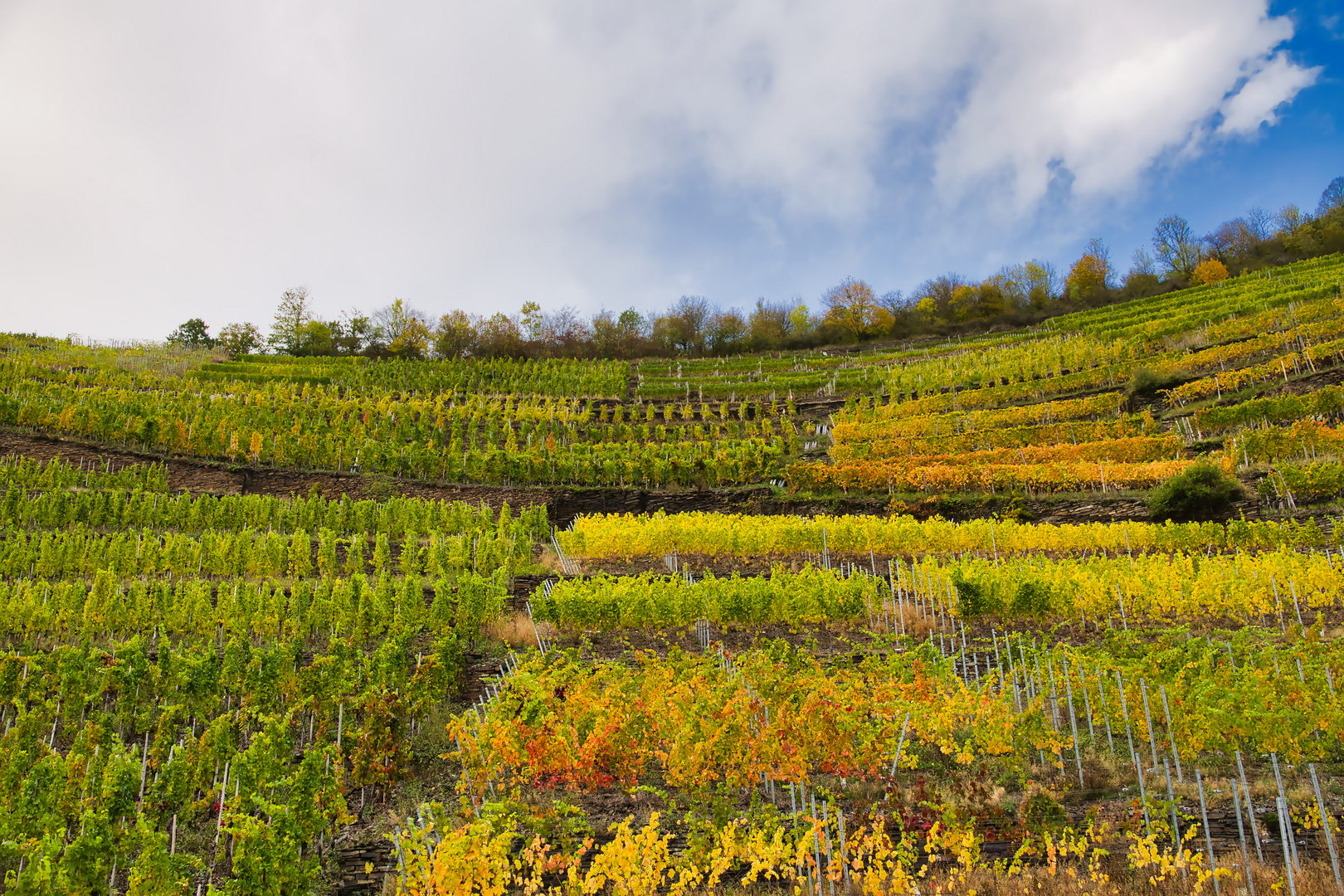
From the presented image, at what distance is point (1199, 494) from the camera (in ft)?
51.9

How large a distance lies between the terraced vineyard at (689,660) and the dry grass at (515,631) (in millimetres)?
52

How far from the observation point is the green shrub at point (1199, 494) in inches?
623

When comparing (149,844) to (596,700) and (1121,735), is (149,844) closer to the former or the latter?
(596,700)

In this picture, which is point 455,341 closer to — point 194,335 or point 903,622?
point 194,335

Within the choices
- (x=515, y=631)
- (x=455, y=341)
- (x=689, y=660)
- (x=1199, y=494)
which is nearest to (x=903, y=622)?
(x=689, y=660)

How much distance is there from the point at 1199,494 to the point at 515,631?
16341 mm

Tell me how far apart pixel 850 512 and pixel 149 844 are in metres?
19.7

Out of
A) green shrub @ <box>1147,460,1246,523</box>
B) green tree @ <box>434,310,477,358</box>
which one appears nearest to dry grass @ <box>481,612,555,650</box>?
green shrub @ <box>1147,460,1246,523</box>

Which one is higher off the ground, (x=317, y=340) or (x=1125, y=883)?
(x=317, y=340)

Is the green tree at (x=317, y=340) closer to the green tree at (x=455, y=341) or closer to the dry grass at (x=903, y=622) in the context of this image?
the green tree at (x=455, y=341)

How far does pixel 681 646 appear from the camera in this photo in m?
11.2

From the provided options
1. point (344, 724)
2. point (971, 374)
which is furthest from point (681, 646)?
point (971, 374)

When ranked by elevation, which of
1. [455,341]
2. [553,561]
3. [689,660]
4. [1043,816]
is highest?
[455,341]

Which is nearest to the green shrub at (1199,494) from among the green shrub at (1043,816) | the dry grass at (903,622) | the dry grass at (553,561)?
the dry grass at (903,622)
